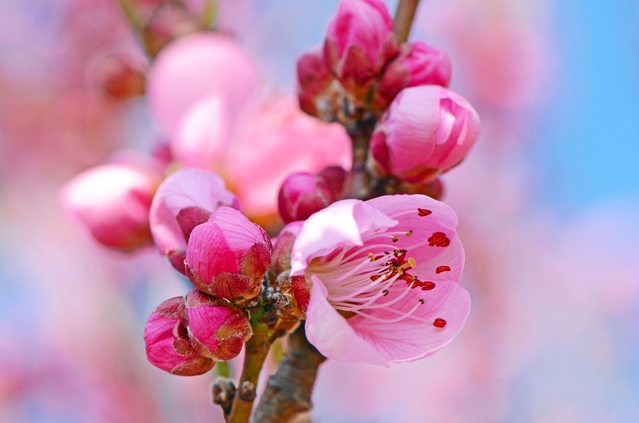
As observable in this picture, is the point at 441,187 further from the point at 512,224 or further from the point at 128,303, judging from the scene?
the point at 512,224

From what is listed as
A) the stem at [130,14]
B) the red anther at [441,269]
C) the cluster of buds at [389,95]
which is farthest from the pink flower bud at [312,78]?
the stem at [130,14]

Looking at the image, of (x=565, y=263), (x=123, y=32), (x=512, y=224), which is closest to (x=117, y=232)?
(x=123, y=32)

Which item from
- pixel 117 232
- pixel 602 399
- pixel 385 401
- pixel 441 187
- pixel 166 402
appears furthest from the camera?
pixel 385 401

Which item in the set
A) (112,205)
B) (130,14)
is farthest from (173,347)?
(130,14)

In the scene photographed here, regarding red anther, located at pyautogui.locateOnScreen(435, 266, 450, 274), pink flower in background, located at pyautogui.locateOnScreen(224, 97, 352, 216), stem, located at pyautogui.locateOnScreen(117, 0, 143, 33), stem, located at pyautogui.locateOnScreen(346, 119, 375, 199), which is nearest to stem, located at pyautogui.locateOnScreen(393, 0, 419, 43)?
stem, located at pyautogui.locateOnScreen(346, 119, 375, 199)

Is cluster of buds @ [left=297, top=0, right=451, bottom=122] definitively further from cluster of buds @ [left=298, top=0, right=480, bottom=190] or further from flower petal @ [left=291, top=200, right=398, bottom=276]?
flower petal @ [left=291, top=200, right=398, bottom=276]
